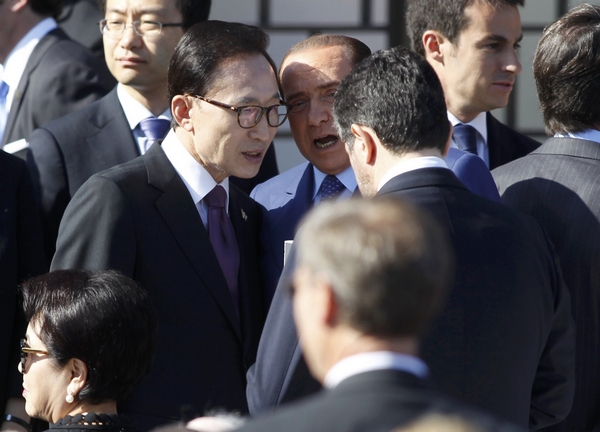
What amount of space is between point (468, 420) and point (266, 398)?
113 centimetres

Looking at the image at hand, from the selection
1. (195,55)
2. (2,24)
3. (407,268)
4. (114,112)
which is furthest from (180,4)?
(407,268)

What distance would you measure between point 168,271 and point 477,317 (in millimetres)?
985

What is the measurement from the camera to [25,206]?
329 cm

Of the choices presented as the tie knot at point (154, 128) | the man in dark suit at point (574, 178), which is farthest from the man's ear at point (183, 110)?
the man in dark suit at point (574, 178)

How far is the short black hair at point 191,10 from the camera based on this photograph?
4129mm

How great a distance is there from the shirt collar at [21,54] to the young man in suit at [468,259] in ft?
7.15

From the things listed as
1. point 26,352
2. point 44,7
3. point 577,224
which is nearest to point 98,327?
point 26,352

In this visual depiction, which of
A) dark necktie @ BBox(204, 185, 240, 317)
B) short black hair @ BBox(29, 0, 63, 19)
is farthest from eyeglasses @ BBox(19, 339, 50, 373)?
short black hair @ BBox(29, 0, 63, 19)

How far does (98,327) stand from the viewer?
2467mm

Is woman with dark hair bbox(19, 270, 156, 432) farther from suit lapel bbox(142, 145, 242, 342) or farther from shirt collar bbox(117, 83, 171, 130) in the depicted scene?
shirt collar bbox(117, 83, 171, 130)

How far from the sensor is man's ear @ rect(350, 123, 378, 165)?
8.15 ft

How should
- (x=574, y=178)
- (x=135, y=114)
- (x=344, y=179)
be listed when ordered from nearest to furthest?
(x=574, y=178)
(x=344, y=179)
(x=135, y=114)

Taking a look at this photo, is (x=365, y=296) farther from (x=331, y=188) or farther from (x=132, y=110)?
(x=132, y=110)

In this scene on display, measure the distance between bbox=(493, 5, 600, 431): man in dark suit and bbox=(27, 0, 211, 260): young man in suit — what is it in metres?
1.49
